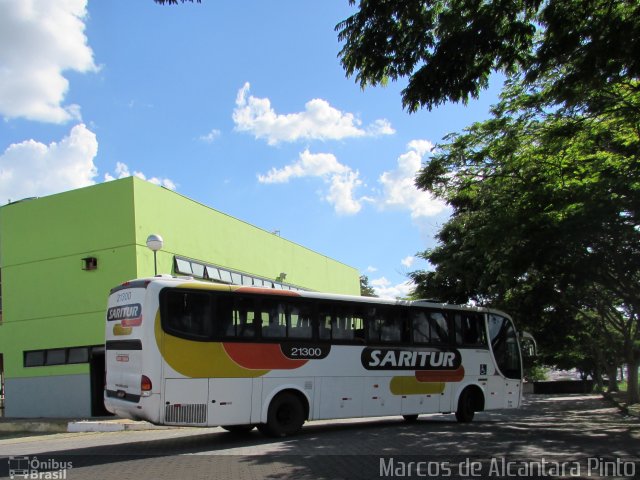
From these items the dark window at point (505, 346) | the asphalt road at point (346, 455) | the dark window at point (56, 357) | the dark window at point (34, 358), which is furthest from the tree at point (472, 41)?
the dark window at point (34, 358)

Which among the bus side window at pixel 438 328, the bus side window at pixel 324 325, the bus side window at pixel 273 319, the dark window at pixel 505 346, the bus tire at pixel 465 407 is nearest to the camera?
the bus side window at pixel 273 319

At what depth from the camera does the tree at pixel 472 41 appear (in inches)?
317

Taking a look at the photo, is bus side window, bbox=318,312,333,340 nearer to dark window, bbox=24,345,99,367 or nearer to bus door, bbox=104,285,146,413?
bus door, bbox=104,285,146,413

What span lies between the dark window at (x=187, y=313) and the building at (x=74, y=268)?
9.56 meters

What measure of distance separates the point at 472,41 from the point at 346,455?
666 centimetres

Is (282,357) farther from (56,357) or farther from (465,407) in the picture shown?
(56,357)

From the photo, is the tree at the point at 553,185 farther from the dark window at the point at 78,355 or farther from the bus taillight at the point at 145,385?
the dark window at the point at 78,355

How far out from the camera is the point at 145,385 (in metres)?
10.8

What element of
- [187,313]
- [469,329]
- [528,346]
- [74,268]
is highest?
[74,268]

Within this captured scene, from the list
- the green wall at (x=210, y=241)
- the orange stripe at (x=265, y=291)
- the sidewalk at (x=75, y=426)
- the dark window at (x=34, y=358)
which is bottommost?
the sidewalk at (x=75, y=426)

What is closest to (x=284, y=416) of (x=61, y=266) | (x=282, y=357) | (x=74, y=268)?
(x=282, y=357)

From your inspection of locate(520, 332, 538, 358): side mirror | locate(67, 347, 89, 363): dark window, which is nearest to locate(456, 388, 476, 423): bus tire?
locate(520, 332, 538, 358): side mirror

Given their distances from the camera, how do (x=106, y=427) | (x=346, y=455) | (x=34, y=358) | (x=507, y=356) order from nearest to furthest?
(x=346, y=455), (x=106, y=427), (x=507, y=356), (x=34, y=358)

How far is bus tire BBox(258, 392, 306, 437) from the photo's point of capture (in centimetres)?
1228
